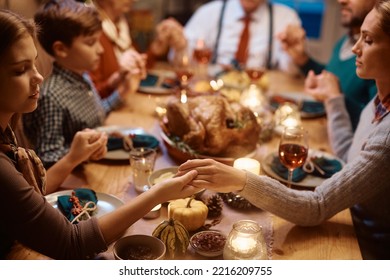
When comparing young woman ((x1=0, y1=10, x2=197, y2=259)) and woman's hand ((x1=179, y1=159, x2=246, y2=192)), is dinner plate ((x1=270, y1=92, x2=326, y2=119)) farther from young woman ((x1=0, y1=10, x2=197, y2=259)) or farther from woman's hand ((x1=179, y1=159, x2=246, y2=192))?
young woman ((x1=0, y1=10, x2=197, y2=259))

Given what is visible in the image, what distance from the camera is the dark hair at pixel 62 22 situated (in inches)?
73.2

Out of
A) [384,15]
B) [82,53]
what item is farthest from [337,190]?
[82,53]

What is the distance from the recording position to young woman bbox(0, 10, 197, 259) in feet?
3.35

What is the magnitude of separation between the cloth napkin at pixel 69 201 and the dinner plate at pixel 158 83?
1244 millimetres

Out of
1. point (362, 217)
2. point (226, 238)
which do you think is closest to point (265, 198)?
point (226, 238)

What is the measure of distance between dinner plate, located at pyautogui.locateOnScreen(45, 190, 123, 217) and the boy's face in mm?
722

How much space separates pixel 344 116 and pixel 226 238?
1000mm

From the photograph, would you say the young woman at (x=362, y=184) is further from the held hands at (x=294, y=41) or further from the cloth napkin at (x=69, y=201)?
the held hands at (x=294, y=41)

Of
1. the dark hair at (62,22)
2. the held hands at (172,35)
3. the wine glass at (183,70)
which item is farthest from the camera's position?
the held hands at (172,35)

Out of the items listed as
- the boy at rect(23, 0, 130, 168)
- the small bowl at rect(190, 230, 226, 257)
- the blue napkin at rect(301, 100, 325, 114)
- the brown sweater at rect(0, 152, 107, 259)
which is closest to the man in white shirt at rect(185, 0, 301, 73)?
the blue napkin at rect(301, 100, 325, 114)

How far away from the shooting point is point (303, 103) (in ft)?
7.98

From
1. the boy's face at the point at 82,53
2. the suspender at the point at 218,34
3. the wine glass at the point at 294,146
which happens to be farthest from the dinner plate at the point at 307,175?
the suspender at the point at 218,34

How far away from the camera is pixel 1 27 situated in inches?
40.0

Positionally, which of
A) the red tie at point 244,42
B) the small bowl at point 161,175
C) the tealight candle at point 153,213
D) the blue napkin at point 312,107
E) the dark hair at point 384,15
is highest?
the dark hair at point 384,15
